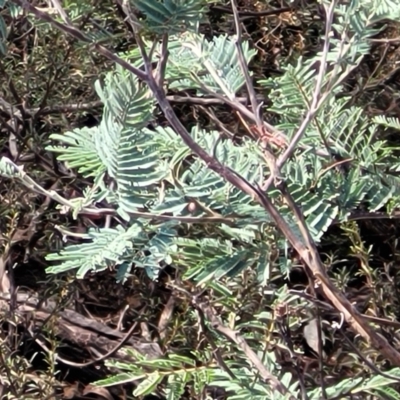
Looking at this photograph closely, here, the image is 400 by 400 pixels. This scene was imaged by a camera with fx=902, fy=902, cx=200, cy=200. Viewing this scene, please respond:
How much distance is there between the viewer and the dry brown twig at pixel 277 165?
95cm

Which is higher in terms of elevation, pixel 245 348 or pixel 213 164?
pixel 213 164

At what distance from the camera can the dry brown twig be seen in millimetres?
950

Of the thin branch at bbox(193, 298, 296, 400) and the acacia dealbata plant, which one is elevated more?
the acacia dealbata plant

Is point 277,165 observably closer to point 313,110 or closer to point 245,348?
point 313,110

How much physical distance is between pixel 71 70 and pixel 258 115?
1468mm

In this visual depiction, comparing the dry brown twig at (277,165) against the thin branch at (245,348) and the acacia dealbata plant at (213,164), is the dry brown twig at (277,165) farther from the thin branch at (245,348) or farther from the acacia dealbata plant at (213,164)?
the thin branch at (245,348)

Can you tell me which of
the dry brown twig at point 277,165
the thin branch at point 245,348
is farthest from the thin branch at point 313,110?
the thin branch at point 245,348

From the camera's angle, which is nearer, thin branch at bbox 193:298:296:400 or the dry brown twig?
the dry brown twig

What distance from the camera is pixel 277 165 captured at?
3.40 ft

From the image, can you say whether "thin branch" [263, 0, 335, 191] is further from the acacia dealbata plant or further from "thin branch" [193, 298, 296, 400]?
"thin branch" [193, 298, 296, 400]

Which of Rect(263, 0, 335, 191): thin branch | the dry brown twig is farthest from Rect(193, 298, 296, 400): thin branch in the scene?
Rect(263, 0, 335, 191): thin branch

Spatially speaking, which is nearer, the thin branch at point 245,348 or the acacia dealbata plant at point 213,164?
the acacia dealbata plant at point 213,164

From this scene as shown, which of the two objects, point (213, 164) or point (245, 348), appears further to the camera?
point (245, 348)

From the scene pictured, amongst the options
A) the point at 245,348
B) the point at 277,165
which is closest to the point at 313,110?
the point at 277,165
